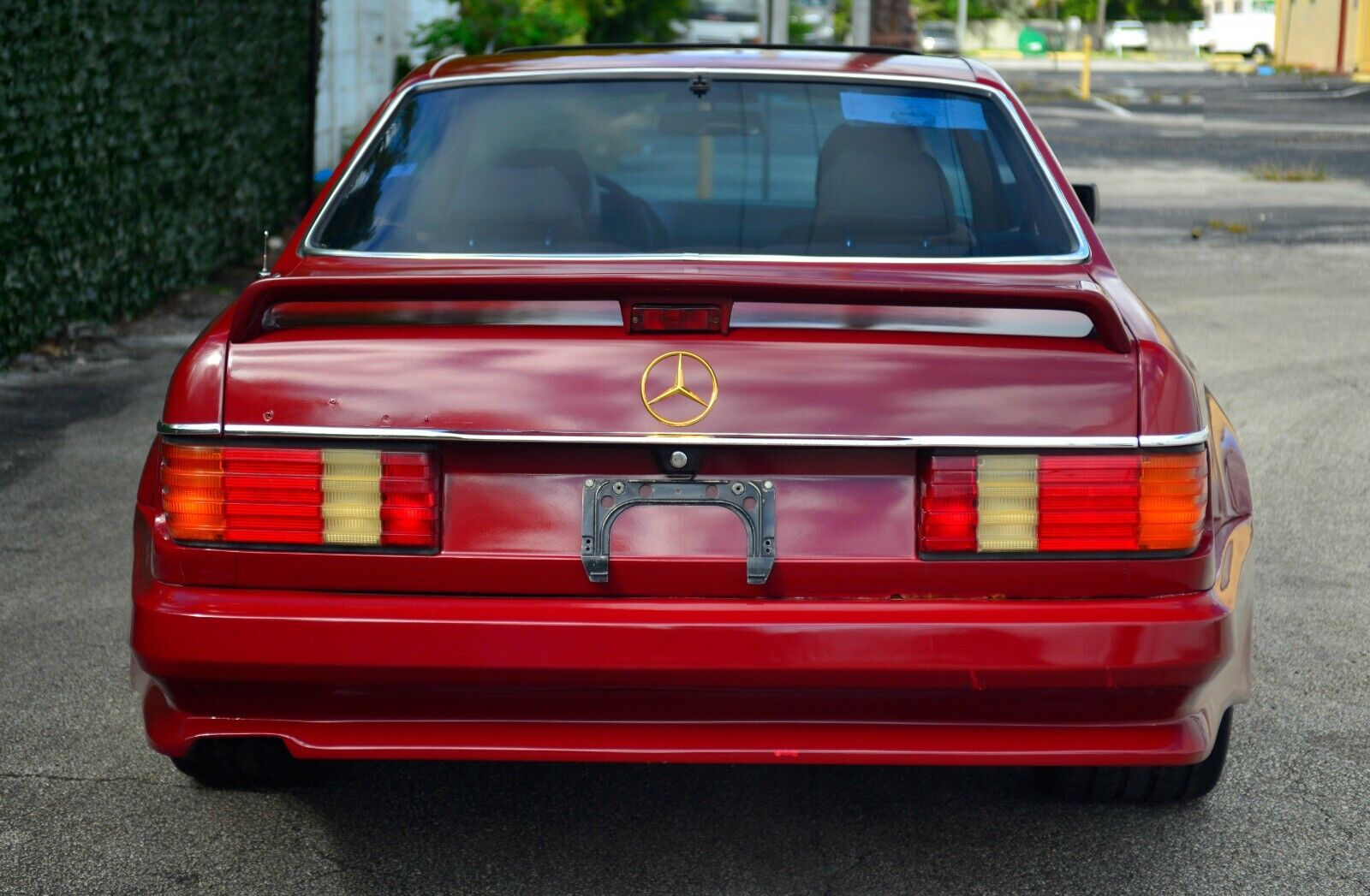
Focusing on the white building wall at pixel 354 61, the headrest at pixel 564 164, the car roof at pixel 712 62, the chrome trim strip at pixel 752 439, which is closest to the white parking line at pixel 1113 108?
the white building wall at pixel 354 61

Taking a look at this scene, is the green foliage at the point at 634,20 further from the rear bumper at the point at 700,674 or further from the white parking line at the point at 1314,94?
the rear bumper at the point at 700,674

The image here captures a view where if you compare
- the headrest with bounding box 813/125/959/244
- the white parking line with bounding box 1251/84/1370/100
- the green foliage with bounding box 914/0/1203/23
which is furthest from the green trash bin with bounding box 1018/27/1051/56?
the headrest with bounding box 813/125/959/244

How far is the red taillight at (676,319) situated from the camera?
3.02 m

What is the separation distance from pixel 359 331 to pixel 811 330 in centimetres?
78

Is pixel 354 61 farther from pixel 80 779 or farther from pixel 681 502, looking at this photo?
pixel 681 502

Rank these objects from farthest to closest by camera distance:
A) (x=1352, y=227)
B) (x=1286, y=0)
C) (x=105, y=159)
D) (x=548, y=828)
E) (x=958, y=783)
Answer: (x=1286, y=0)
(x=1352, y=227)
(x=105, y=159)
(x=958, y=783)
(x=548, y=828)

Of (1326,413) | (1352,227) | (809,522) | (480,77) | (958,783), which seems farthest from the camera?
(1352,227)

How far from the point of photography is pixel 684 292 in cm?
301

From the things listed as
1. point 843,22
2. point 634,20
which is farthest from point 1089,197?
point 843,22

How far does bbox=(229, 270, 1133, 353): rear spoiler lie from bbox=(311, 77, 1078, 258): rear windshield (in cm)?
71

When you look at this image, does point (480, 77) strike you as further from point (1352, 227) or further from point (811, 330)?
point (1352, 227)

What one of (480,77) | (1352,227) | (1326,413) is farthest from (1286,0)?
(480,77)

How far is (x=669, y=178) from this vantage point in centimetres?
511

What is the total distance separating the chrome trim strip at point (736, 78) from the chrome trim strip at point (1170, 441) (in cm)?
69
